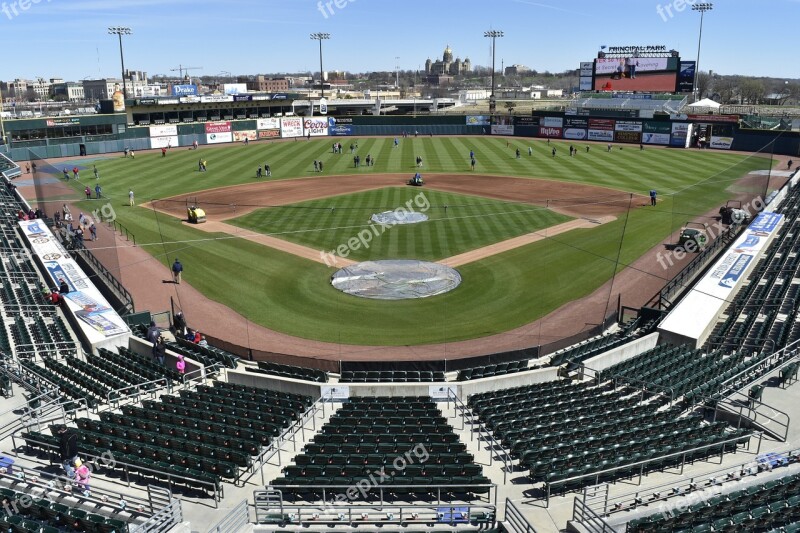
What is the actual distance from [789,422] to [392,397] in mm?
10769

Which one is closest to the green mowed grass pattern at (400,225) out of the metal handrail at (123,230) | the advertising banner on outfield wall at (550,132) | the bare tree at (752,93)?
the metal handrail at (123,230)

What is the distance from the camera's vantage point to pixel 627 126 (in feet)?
275

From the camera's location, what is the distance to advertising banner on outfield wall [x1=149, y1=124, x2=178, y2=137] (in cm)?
8206

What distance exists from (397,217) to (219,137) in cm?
5383

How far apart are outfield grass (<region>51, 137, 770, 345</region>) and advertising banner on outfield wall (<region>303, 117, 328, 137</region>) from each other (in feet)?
95.6

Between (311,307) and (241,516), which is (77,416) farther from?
(311,307)

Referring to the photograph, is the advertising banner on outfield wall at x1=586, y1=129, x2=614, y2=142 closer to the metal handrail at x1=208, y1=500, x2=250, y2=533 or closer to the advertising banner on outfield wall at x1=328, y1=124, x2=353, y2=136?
the advertising banner on outfield wall at x1=328, y1=124, x2=353, y2=136

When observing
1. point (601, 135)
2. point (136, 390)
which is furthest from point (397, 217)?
point (601, 135)

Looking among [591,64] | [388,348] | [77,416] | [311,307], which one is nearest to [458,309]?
[388,348]

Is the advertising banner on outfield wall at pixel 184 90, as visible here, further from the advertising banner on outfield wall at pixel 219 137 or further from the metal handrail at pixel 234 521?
the metal handrail at pixel 234 521

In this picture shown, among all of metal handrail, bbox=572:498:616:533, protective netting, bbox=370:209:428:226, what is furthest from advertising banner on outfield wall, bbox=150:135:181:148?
metal handrail, bbox=572:498:616:533

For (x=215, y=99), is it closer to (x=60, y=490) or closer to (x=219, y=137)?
(x=219, y=137)

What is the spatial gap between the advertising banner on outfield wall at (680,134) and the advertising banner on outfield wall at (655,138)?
31.1 inches

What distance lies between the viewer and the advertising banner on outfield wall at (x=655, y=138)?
80637 mm
